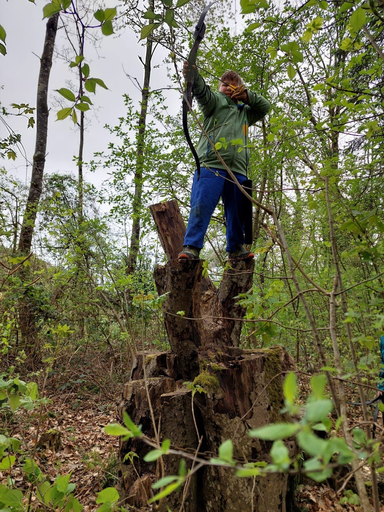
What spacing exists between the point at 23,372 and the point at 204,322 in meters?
3.82

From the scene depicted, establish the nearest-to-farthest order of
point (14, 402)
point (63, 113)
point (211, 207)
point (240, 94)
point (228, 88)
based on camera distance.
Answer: point (63, 113) → point (14, 402) → point (211, 207) → point (240, 94) → point (228, 88)

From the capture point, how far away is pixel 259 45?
498 cm

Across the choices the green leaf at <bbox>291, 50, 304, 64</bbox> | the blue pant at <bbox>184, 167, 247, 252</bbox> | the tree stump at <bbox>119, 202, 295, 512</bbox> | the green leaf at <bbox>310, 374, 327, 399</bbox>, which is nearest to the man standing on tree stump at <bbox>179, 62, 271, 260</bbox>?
the blue pant at <bbox>184, 167, 247, 252</bbox>

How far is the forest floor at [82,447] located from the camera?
104 inches

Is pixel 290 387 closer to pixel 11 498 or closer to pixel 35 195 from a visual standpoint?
pixel 11 498

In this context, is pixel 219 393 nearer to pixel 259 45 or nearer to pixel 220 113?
pixel 220 113

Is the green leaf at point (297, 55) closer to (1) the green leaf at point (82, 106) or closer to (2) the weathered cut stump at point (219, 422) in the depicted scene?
(1) the green leaf at point (82, 106)

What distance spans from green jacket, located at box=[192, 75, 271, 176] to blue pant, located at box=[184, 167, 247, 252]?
0.12 meters

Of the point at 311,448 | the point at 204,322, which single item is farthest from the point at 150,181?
the point at 311,448

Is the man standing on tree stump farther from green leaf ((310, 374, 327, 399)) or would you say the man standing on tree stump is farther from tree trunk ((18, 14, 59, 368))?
tree trunk ((18, 14, 59, 368))

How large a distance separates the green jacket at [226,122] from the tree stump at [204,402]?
977 millimetres

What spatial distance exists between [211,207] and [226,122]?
87 cm

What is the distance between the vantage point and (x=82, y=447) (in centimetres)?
361

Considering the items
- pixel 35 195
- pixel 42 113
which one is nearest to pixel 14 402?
pixel 35 195
